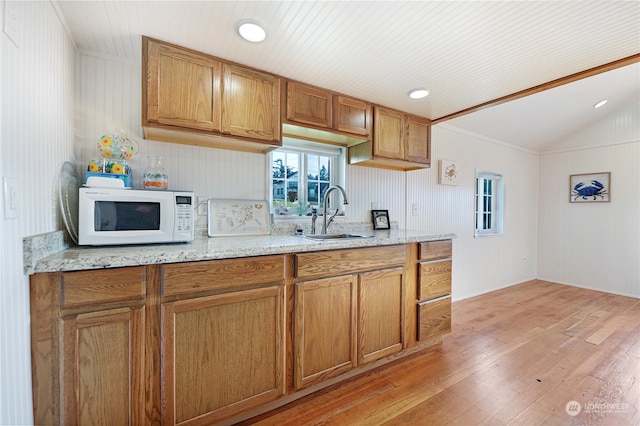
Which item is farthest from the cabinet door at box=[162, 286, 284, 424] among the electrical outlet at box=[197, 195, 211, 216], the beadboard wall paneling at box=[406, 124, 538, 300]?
the beadboard wall paneling at box=[406, 124, 538, 300]

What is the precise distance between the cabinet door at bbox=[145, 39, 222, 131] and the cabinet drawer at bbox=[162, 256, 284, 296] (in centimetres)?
84

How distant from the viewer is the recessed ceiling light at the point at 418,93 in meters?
2.15

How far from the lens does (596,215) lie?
4.04 metres

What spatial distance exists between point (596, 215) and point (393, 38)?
15.0 feet

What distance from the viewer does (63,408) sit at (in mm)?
1077

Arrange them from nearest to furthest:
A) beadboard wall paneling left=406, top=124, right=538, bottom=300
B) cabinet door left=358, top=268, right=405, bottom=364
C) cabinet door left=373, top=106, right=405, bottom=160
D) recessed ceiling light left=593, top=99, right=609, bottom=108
Result: cabinet door left=358, top=268, right=405, bottom=364 → cabinet door left=373, top=106, right=405, bottom=160 → beadboard wall paneling left=406, top=124, right=538, bottom=300 → recessed ceiling light left=593, top=99, right=609, bottom=108

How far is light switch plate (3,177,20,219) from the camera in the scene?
866 millimetres

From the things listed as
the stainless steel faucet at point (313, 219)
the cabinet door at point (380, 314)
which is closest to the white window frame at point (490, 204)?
the cabinet door at point (380, 314)

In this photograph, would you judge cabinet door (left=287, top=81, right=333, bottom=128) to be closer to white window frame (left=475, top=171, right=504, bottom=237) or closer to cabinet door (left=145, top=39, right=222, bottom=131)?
cabinet door (left=145, top=39, right=222, bottom=131)

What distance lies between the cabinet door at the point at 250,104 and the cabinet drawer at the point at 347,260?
0.85m

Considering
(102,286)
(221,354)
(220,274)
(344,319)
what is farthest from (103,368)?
(344,319)

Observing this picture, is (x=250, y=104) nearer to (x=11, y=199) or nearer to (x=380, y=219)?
(x=11, y=199)

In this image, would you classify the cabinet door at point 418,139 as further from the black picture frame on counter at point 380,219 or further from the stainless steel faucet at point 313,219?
the stainless steel faucet at point 313,219

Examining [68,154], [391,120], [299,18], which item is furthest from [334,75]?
[68,154]
